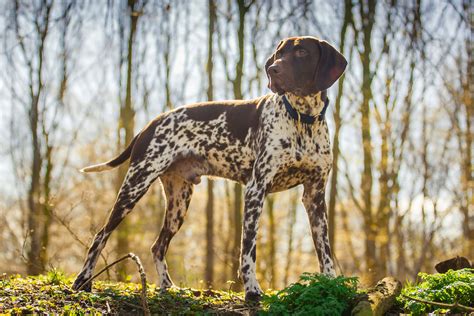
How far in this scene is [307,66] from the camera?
5.30 metres

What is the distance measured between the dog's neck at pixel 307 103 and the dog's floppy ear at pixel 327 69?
143mm

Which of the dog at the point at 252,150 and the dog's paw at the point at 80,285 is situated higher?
the dog at the point at 252,150

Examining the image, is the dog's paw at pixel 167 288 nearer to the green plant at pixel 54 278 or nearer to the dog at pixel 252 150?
the dog at pixel 252 150

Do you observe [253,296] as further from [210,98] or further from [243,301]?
[210,98]

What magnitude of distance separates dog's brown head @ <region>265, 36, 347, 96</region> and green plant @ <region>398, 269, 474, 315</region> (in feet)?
6.24

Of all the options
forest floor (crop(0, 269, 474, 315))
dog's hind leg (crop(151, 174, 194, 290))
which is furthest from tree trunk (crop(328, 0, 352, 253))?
forest floor (crop(0, 269, 474, 315))

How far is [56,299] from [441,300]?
3107 millimetres

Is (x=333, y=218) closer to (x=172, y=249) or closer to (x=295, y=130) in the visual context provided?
(x=295, y=130)

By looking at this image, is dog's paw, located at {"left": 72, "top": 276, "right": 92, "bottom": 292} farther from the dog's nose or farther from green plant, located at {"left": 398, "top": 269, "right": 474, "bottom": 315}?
green plant, located at {"left": 398, "top": 269, "right": 474, "bottom": 315}

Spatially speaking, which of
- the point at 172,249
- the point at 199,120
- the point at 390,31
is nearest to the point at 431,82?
the point at 390,31

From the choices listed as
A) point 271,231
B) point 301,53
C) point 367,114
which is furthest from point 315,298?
point 271,231

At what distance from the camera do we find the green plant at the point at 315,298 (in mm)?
4271

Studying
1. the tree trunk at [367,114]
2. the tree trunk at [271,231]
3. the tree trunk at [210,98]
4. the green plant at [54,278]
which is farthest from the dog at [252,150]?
the tree trunk at [271,231]

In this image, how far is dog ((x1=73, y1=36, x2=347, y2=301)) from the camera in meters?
5.32
